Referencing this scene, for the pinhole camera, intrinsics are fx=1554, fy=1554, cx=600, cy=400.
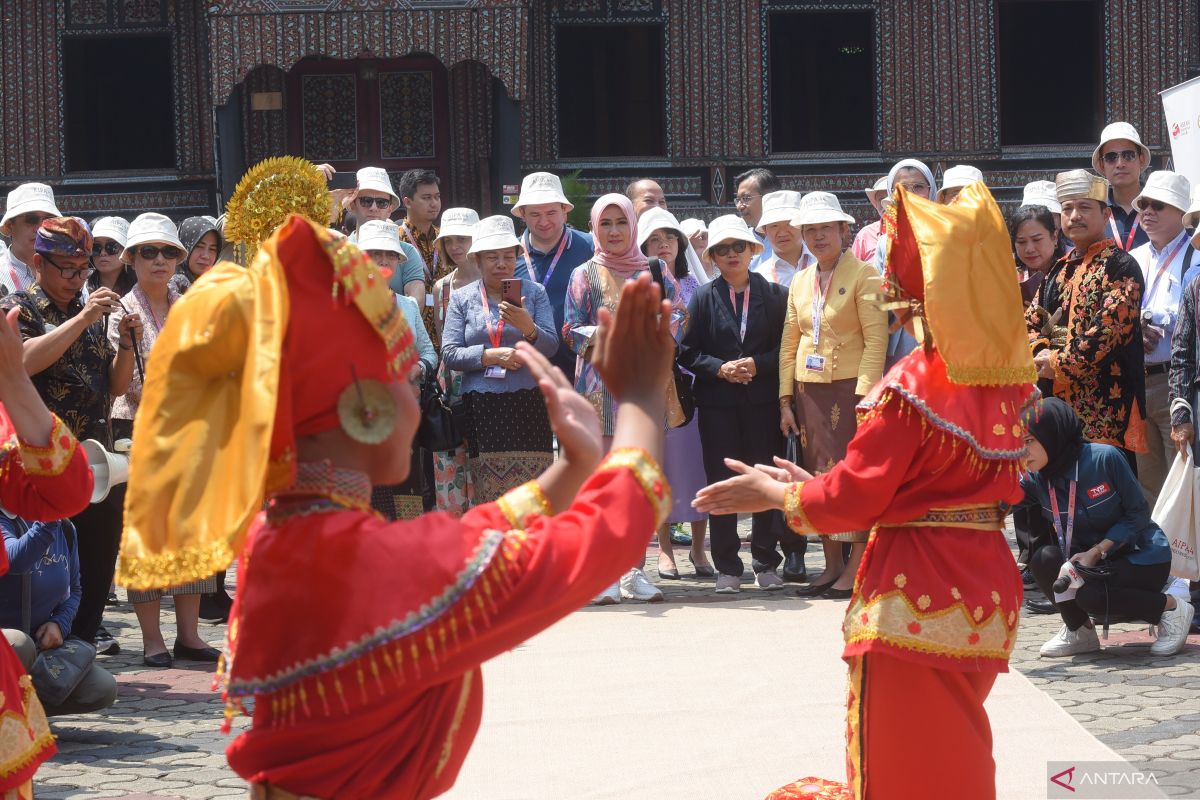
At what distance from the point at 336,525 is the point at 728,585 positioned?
627 cm

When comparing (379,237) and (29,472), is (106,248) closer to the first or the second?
(379,237)

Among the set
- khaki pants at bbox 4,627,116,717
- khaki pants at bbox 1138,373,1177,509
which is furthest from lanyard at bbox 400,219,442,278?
khaki pants at bbox 4,627,116,717

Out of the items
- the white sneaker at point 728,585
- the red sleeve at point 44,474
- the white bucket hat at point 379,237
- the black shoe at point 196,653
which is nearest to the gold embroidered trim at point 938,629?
the red sleeve at point 44,474

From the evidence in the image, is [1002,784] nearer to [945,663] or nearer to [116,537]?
[945,663]

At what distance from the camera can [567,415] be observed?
2580 millimetres

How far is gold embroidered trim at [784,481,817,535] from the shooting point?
12.7 feet

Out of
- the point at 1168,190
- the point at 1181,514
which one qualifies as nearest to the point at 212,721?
the point at 1181,514

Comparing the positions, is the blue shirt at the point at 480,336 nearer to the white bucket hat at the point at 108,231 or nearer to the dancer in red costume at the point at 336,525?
the white bucket hat at the point at 108,231

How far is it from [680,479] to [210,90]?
10919 mm

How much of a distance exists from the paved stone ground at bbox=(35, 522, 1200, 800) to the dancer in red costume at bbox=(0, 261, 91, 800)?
1.68m

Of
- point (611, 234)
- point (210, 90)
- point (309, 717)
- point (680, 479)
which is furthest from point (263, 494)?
point (210, 90)

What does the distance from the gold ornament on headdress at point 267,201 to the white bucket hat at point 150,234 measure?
→ 13.2 ft

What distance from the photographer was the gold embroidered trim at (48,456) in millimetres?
3578

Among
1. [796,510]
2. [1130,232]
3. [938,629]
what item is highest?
[1130,232]
